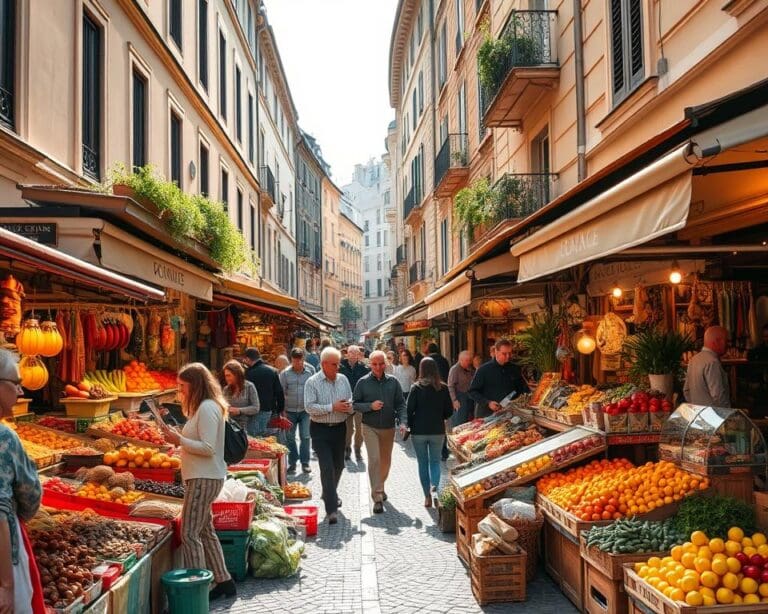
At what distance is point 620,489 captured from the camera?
20.7 ft

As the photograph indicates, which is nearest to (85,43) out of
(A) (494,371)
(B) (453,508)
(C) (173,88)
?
(C) (173,88)

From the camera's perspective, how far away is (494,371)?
10.8 meters

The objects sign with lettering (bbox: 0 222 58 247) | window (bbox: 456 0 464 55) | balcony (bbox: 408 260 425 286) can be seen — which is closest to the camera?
sign with lettering (bbox: 0 222 58 247)

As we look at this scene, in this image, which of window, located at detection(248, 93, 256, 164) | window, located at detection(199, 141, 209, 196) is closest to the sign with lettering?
window, located at detection(199, 141, 209, 196)

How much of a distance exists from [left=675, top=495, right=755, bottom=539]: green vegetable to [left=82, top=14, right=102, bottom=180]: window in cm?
923

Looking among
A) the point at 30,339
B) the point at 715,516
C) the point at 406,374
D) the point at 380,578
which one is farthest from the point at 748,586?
the point at 406,374

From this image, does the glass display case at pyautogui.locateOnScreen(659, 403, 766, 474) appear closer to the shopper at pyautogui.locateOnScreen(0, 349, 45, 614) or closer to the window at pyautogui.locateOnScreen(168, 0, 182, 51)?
the shopper at pyautogui.locateOnScreen(0, 349, 45, 614)

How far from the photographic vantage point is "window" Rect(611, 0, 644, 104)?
10.1 meters

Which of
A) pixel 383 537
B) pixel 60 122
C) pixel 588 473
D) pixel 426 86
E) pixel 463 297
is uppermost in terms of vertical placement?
pixel 426 86

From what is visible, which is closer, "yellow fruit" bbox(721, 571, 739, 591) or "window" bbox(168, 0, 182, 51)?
"yellow fruit" bbox(721, 571, 739, 591)

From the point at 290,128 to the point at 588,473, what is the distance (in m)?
41.5

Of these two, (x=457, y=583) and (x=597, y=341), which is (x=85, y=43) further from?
(x=457, y=583)

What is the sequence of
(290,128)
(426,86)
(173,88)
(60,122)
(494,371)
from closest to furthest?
(60,122) → (494,371) → (173,88) → (426,86) → (290,128)

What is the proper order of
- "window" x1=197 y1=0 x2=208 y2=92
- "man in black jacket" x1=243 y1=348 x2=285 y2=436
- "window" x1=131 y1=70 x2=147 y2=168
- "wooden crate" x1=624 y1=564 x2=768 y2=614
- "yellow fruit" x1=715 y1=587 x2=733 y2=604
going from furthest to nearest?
"window" x1=197 y1=0 x2=208 y2=92 → "window" x1=131 y1=70 x2=147 y2=168 → "man in black jacket" x1=243 y1=348 x2=285 y2=436 → "yellow fruit" x1=715 y1=587 x2=733 y2=604 → "wooden crate" x1=624 y1=564 x2=768 y2=614
